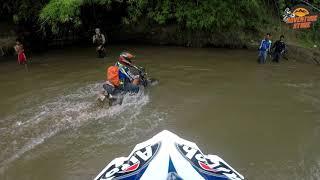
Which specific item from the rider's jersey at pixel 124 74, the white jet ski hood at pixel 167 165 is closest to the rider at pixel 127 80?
the rider's jersey at pixel 124 74

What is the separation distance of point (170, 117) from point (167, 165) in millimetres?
5536

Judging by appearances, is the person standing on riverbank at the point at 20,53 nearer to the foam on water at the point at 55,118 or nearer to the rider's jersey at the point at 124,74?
the foam on water at the point at 55,118

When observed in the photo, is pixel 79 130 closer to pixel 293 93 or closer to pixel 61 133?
pixel 61 133

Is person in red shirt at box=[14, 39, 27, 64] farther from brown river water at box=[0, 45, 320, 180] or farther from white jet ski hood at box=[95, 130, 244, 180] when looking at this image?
white jet ski hood at box=[95, 130, 244, 180]

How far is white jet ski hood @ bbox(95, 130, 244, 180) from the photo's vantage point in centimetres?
423

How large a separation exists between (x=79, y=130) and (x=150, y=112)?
1.94 m

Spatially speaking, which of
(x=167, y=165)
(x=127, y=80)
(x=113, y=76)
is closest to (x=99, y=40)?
(x=127, y=80)

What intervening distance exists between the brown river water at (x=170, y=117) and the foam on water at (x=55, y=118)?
2 cm

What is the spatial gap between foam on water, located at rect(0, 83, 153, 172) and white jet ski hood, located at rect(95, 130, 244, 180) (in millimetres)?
3924

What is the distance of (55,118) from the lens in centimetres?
968

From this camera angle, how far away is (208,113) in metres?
10.1

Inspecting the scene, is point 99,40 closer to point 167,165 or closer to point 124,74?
point 124,74

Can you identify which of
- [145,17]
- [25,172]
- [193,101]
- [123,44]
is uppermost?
[145,17]

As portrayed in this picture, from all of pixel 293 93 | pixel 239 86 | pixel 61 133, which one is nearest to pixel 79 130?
pixel 61 133
